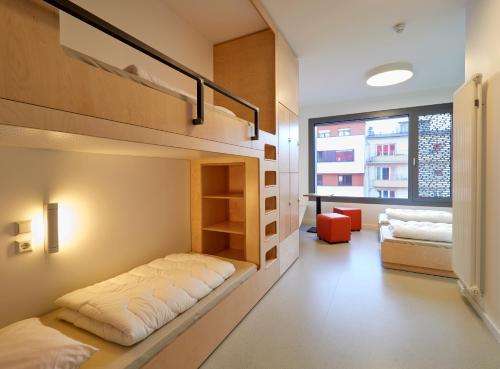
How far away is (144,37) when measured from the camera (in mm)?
2045

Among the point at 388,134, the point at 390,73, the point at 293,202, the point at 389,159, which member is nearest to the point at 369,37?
the point at 390,73

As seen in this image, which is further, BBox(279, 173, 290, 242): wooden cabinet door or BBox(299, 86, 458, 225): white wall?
BBox(299, 86, 458, 225): white wall

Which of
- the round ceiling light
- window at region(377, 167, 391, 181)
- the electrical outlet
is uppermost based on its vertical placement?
the round ceiling light

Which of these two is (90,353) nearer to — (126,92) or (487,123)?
(126,92)

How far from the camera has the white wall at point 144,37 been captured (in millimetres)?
1596

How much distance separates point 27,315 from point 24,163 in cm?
88

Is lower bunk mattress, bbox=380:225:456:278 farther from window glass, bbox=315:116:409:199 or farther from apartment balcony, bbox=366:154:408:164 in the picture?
apartment balcony, bbox=366:154:408:164

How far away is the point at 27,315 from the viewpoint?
53.8 inches

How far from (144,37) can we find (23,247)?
1.81 meters

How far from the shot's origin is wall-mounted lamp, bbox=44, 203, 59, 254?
1.44 metres

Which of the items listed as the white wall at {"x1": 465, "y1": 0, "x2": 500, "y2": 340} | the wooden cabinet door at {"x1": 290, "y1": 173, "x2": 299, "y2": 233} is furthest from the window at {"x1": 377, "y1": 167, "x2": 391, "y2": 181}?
the white wall at {"x1": 465, "y1": 0, "x2": 500, "y2": 340}

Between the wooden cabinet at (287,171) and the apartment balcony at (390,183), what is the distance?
2.79m

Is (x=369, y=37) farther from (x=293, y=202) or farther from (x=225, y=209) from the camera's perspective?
(x=225, y=209)

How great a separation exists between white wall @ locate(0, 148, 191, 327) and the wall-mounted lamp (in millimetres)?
31
